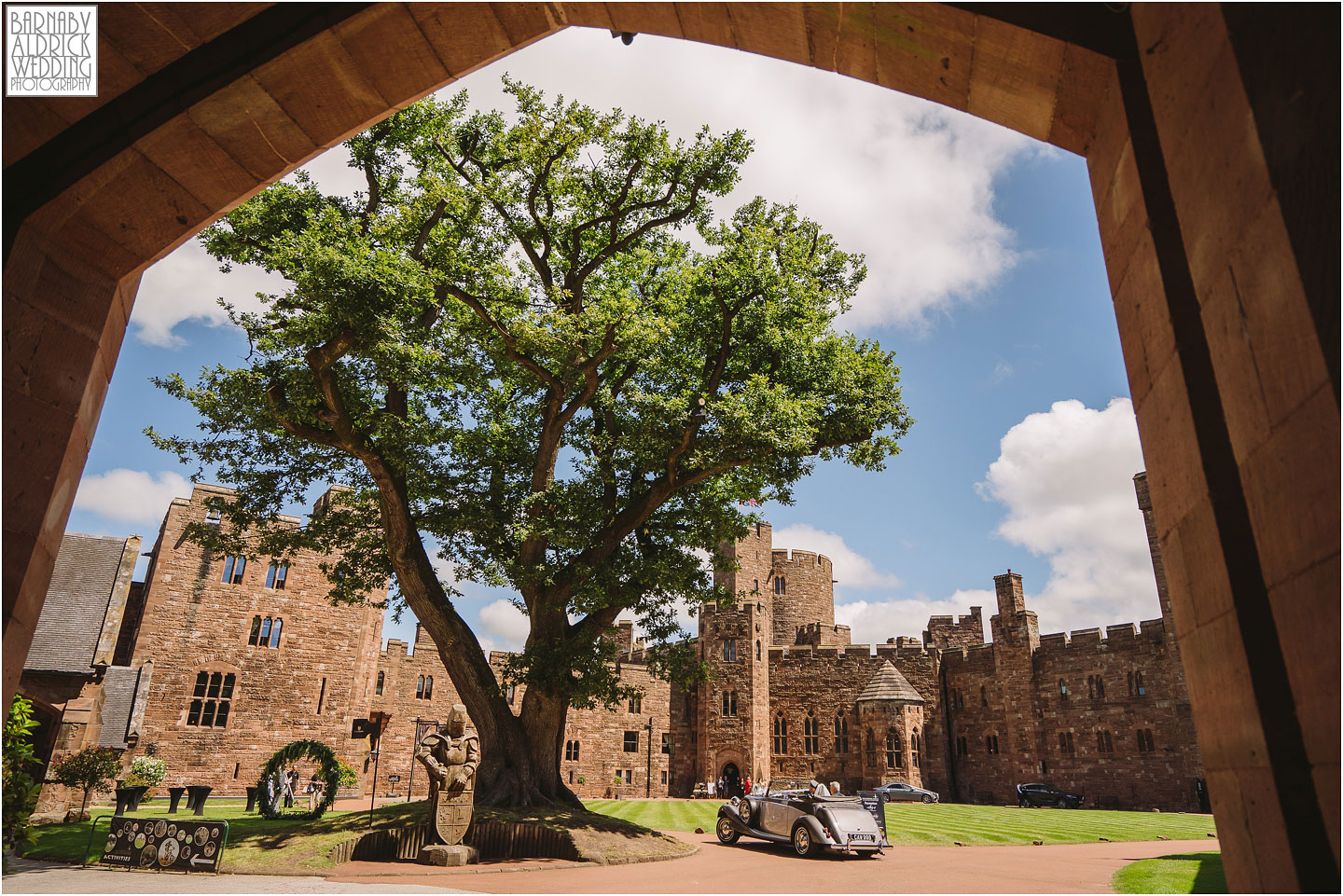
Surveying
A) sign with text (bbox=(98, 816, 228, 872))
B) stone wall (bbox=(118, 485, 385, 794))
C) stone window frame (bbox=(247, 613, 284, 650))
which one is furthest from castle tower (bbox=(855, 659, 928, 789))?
sign with text (bbox=(98, 816, 228, 872))

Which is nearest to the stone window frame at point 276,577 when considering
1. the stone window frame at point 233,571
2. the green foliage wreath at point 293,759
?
the stone window frame at point 233,571

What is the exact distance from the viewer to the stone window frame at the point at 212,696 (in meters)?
32.0

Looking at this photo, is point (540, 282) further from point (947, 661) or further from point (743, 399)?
point (947, 661)

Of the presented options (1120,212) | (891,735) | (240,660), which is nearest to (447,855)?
(1120,212)

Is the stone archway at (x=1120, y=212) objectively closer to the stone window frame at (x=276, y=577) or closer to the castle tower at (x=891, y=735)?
the stone window frame at (x=276, y=577)

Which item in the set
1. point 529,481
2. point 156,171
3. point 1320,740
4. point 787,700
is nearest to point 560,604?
point 529,481

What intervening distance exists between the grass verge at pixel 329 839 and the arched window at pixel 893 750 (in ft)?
100.0

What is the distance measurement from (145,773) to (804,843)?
24681mm

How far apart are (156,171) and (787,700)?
47.5m

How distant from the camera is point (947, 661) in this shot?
46062 millimetres

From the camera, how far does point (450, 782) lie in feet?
43.0

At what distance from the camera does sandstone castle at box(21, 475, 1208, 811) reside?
2939 centimetres

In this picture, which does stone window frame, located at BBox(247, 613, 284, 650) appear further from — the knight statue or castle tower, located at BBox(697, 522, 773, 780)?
the knight statue

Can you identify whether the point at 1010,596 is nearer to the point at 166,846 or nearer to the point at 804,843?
the point at 804,843
